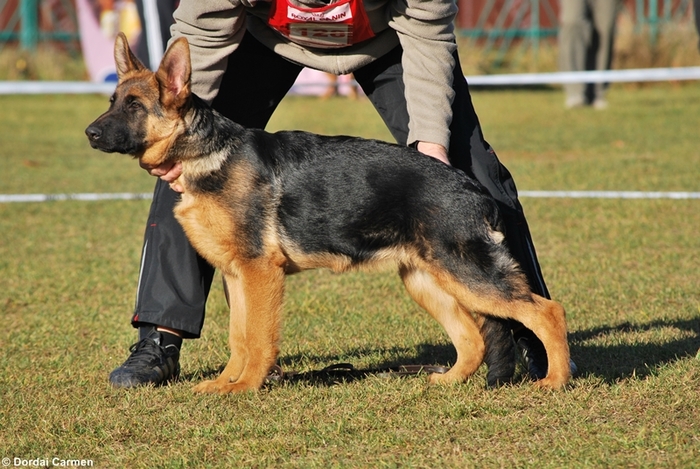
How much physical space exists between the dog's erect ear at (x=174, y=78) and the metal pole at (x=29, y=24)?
20.0 m

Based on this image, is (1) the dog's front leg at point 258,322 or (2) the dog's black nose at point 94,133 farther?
(1) the dog's front leg at point 258,322

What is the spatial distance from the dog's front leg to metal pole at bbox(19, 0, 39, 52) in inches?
794

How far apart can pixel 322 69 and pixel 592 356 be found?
1.99m

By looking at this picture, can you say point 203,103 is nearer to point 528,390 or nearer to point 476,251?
point 476,251

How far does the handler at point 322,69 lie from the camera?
401 cm

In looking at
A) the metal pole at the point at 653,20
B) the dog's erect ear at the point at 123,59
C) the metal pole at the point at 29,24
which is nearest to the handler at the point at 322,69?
the dog's erect ear at the point at 123,59

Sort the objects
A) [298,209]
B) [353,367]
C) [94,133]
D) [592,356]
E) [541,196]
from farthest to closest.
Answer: [541,196] → [592,356] → [353,367] → [298,209] → [94,133]

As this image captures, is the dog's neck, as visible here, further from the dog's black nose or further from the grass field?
the grass field

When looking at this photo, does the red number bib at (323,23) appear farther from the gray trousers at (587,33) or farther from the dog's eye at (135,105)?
the gray trousers at (587,33)

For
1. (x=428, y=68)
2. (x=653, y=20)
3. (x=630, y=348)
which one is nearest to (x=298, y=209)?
(x=428, y=68)

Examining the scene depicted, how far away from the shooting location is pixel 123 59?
398cm

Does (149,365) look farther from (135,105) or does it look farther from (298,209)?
(135,105)

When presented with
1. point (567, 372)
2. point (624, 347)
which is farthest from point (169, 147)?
point (624, 347)

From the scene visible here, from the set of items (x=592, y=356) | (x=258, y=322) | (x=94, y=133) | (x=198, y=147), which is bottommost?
(x=592, y=356)
